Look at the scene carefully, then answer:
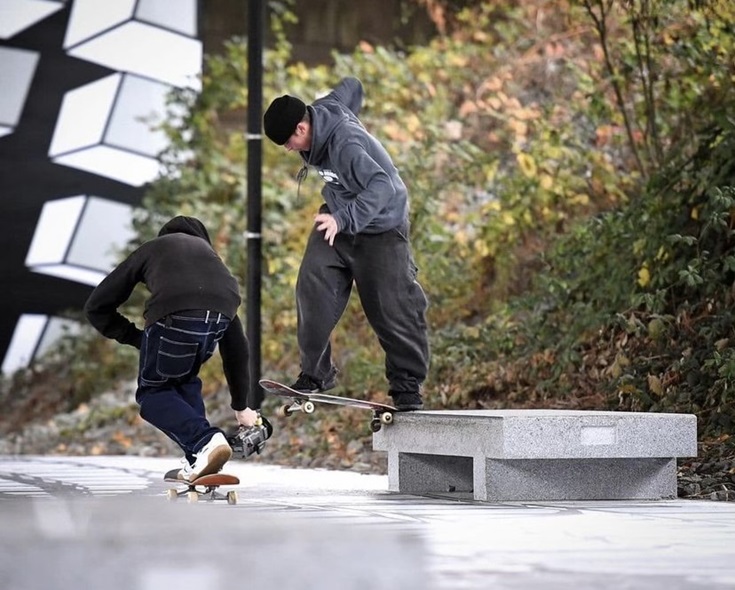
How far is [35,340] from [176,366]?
29.0 feet

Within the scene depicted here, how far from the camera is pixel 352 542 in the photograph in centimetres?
511

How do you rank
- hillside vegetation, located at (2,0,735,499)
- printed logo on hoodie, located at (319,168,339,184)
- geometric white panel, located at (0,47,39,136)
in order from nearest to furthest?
printed logo on hoodie, located at (319,168,339,184) → hillside vegetation, located at (2,0,735,499) → geometric white panel, located at (0,47,39,136)

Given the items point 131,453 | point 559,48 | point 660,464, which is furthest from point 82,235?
point 660,464

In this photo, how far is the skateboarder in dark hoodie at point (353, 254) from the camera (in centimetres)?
699

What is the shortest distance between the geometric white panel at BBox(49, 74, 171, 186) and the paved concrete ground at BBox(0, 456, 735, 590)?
25.8 feet

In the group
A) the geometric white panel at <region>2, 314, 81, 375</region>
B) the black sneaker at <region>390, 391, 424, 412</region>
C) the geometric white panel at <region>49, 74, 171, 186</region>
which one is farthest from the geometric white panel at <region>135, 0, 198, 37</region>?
the black sneaker at <region>390, 391, 424, 412</region>

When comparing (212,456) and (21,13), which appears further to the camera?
(21,13)

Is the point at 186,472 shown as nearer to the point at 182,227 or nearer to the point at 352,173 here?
the point at 182,227

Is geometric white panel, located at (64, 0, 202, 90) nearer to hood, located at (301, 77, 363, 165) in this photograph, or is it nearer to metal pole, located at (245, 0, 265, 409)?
metal pole, located at (245, 0, 265, 409)

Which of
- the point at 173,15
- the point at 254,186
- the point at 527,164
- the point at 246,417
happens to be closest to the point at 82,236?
the point at 173,15

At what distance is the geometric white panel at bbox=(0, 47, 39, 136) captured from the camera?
14.9 meters

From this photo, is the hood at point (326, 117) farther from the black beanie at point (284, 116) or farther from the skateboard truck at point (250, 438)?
the skateboard truck at point (250, 438)

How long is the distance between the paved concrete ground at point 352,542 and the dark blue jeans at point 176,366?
33 centimetres

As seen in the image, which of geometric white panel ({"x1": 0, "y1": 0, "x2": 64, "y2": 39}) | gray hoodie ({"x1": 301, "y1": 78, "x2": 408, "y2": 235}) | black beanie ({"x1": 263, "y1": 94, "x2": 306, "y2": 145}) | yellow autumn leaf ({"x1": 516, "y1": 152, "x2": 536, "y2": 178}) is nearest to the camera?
gray hoodie ({"x1": 301, "y1": 78, "x2": 408, "y2": 235})
